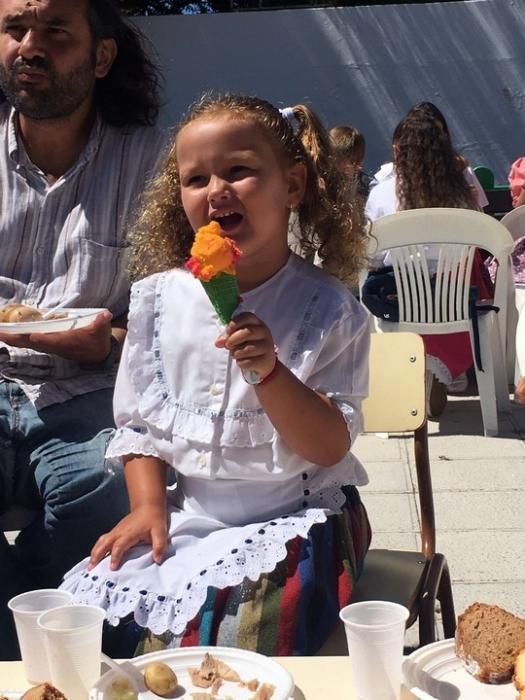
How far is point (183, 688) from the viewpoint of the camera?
4.42 feet

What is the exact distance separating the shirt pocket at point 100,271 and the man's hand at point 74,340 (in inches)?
6.5

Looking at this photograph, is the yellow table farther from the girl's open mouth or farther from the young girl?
the girl's open mouth

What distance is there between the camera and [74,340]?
2.35 meters

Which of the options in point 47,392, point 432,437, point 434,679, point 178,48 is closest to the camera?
point 434,679

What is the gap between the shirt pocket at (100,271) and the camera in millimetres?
2488

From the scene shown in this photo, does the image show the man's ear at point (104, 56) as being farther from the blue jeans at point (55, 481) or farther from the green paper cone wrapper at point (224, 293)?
the green paper cone wrapper at point (224, 293)

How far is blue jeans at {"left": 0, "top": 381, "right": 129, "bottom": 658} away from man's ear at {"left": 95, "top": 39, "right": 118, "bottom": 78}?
820 millimetres

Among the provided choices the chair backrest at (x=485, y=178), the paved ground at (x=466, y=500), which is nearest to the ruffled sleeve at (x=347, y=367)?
the paved ground at (x=466, y=500)

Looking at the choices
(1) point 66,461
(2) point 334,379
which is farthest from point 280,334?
(1) point 66,461

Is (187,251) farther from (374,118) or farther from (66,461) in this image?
(374,118)

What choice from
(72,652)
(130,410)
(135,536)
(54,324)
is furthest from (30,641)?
(54,324)

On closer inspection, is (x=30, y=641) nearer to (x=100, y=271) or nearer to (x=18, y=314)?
(x=18, y=314)

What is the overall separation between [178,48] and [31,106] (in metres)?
11.7

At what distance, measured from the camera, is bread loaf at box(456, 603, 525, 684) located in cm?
128
